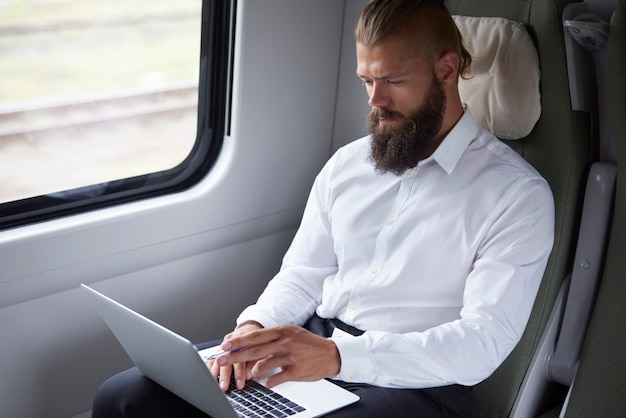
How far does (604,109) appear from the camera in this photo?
6.52 feet

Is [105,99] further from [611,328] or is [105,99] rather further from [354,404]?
→ [611,328]

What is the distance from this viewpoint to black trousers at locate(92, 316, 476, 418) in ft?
5.85

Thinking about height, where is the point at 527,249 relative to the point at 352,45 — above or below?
below

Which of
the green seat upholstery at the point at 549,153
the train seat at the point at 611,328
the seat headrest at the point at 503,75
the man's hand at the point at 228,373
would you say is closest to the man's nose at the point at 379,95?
the seat headrest at the point at 503,75

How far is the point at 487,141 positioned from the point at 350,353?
23.1 inches

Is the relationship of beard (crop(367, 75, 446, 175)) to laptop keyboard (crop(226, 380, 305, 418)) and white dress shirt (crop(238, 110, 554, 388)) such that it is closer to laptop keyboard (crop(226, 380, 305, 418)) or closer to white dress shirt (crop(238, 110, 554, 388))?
white dress shirt (crop(238, 110, 554, 388))

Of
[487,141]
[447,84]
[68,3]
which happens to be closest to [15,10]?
[68,3]

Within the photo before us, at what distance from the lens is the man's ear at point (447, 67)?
1.91 m

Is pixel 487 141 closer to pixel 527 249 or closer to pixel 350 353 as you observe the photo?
pixel 527 249

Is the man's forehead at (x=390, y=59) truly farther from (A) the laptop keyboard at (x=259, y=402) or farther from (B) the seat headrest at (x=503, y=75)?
(A) the laptop keyboard at (x=259, y=402)

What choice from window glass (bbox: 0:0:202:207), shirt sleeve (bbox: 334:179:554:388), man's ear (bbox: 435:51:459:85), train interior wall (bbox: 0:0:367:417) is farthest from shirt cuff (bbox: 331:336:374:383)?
window glass (bbox: 0:0:202:207)

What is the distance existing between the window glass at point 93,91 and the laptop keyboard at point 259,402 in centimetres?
74

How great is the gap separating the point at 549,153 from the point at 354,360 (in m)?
0.67

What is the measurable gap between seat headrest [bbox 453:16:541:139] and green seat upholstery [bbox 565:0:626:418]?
19cm
